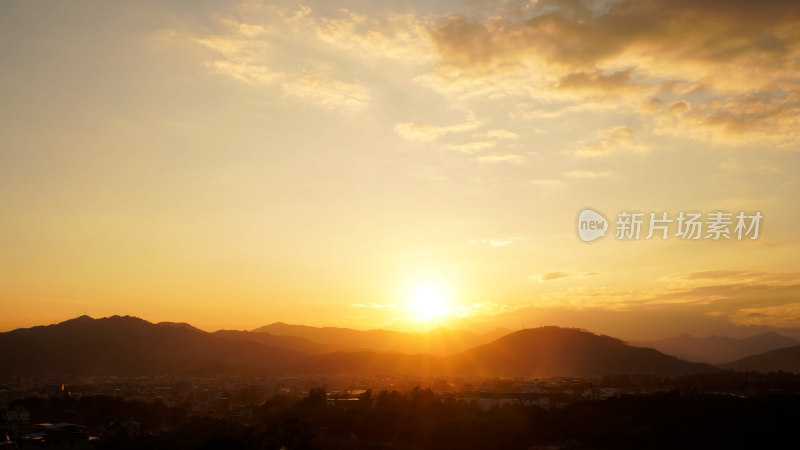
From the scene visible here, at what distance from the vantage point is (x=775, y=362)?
13662 centimetres

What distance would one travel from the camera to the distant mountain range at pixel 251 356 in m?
116

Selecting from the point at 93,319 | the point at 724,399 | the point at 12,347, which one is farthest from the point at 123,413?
the point at 93,319

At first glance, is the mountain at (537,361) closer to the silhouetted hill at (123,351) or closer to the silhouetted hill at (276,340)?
the silhouetted hill at (123,351)

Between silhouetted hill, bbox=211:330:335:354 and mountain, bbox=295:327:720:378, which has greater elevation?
silhouetted hill, bbox=211:330:335:354

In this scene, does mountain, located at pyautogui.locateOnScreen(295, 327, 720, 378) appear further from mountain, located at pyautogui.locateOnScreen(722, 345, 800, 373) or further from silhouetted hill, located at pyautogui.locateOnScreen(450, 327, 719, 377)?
→ mountain, located at pyautogui.locateOnScreen(722, 345, 800, 373)

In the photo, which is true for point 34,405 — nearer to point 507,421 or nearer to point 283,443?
point 283,443

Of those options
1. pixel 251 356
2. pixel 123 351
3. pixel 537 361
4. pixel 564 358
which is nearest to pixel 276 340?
pixel 251 356

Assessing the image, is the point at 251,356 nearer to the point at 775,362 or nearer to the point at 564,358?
the point at 564,358

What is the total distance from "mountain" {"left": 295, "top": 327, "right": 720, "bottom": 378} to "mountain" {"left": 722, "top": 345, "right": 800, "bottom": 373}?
997cm

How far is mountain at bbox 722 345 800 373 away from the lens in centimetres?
13038

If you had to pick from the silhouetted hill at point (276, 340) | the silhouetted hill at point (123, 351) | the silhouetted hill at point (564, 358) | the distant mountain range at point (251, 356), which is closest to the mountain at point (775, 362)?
the silhouetted hill at point (564, 358)

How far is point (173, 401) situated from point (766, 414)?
2554 inches

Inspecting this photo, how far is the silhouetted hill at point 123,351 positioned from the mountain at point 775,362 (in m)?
105

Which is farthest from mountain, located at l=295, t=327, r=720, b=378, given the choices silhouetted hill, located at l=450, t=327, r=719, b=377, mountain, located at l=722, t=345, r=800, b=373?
mountain, located at l=722, t=345, r=800, b=373
